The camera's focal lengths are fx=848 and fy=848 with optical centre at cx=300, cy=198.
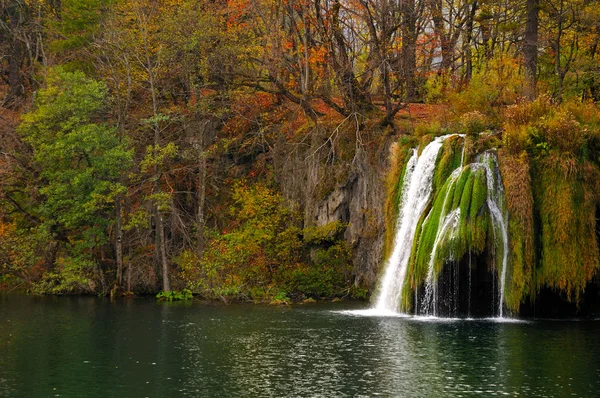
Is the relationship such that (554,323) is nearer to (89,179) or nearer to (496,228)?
(496,228)

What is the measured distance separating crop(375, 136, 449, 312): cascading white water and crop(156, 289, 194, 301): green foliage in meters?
8.28

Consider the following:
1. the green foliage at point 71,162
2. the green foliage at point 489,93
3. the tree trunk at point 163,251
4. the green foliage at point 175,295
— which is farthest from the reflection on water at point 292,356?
the green foliage at point 489,93

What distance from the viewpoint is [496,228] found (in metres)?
23.5

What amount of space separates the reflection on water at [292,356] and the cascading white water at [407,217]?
121 cm

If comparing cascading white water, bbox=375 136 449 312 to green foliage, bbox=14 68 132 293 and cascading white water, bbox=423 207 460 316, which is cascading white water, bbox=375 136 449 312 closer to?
cascading white water, bbox=423 207 460 316

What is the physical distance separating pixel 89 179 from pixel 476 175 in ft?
50.3

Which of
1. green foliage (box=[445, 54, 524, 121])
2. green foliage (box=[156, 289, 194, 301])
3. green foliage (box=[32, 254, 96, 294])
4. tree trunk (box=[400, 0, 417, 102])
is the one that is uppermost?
tree trunk (box=[400, 0, 417, 102])

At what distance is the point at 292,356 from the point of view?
57.2ft

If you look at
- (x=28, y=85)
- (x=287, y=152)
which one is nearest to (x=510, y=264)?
(x=287, y=152)

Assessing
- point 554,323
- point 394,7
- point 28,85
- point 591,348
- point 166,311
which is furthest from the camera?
point 28,85

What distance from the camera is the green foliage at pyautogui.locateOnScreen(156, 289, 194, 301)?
31.6m

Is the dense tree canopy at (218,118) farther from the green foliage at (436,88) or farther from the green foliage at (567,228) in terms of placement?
the green foliage at (567,228)

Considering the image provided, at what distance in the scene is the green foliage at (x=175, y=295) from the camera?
104 feet

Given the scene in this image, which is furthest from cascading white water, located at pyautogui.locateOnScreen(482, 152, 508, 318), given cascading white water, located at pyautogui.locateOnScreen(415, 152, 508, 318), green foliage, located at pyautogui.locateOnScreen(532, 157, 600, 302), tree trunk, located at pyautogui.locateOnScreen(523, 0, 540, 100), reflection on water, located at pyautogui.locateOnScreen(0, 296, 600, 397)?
tree trunk, located at pyautogui.locateOnScreen(523, 0, 540, 100)
